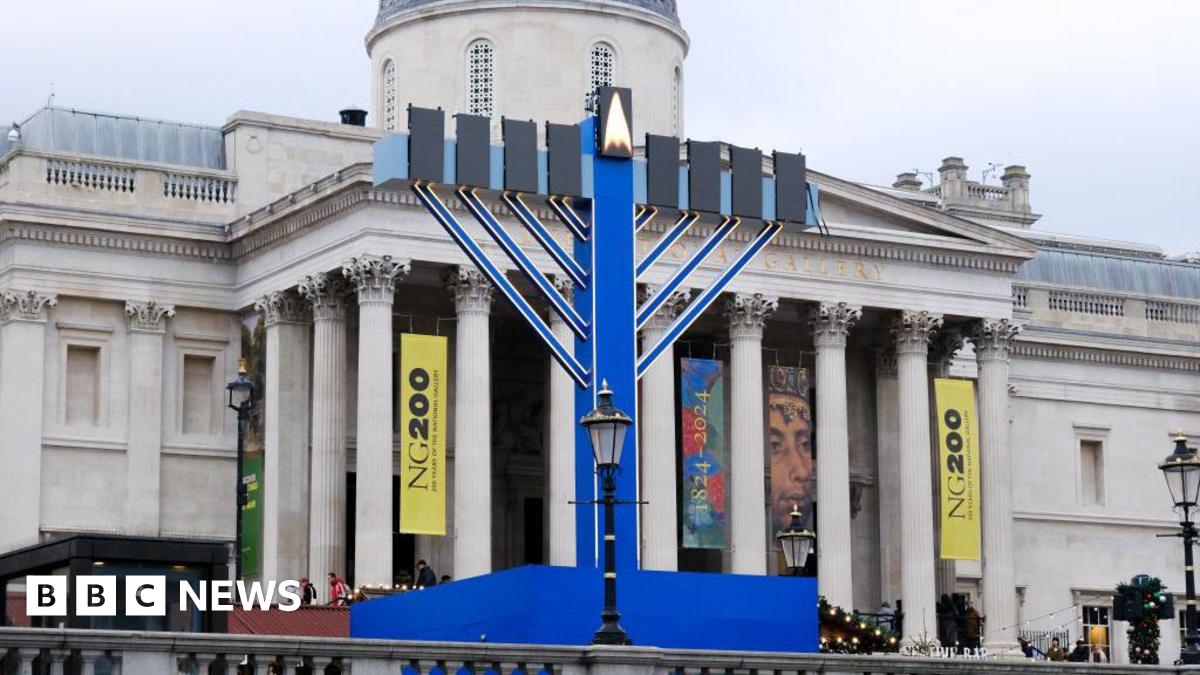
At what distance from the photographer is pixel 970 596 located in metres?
74.7

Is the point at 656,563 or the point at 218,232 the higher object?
the point at 218,232

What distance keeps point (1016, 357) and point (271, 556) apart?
2483 cm

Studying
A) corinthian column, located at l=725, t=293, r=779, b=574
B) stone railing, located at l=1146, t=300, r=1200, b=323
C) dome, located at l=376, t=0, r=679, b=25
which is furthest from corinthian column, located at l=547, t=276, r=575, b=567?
stone railing, located at l=1146, t=300, r=1200, b=323

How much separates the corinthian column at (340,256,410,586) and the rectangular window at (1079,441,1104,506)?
86.1 feet

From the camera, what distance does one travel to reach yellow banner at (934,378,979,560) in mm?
69188

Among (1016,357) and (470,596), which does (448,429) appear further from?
(470,596)

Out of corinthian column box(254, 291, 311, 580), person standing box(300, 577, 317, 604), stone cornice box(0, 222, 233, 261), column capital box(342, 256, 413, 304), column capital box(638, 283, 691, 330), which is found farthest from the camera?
column capital box(638, 283, 691, 330)

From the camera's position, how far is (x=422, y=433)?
2463 inches

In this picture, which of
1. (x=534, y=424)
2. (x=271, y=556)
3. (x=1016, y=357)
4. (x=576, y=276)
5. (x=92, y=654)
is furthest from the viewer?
(x=1016, y=357)

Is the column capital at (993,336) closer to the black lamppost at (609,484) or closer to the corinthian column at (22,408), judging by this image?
the corinthian column at (22,408)

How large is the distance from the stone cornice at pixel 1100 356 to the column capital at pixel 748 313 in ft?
42.9

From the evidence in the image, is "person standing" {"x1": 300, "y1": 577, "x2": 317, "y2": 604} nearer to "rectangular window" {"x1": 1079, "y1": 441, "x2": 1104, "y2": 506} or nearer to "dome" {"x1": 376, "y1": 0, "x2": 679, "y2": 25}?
"dome" {"x1": 376, "y1": 0, "x2": 679, "y2": 25}

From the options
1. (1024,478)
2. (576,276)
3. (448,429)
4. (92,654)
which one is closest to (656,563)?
(448,429)

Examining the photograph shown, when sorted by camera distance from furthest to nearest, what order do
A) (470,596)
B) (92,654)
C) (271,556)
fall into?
(271,556) → (470,596) → (92,654)
